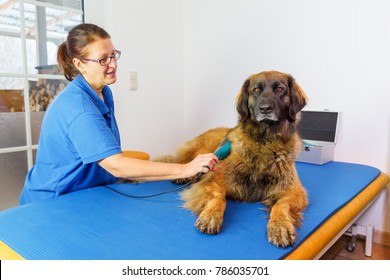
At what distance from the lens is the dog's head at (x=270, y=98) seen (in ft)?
4.59

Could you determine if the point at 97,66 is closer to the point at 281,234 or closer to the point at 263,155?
the point at 263,155

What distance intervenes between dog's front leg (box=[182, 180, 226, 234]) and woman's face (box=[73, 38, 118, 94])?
687 mm

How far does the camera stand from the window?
6.75 feet

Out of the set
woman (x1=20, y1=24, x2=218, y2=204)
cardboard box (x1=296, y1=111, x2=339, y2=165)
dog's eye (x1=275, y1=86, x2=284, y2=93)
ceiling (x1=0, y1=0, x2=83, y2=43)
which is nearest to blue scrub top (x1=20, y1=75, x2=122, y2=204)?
woman (x1=20, y1=24, x2=218, y2=204)

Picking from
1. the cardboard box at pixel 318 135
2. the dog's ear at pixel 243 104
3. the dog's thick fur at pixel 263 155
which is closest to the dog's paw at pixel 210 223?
the dog's thick fur at pixel 263 155

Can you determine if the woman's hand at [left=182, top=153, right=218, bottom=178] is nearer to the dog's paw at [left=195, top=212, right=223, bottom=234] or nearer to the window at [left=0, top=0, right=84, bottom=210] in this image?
the dog's paw at [left=195, top=212, right=223, bottom=234]

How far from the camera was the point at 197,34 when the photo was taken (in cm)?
311

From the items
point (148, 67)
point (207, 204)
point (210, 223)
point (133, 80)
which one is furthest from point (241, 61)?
point (210, 223)

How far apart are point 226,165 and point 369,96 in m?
1.37

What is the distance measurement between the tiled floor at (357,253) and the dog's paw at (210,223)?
1322mm

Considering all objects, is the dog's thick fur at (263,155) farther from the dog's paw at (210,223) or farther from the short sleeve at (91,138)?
the short sleeve at (91,138)

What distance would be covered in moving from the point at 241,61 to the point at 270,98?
4.83 ft

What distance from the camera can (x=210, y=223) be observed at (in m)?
1.08
